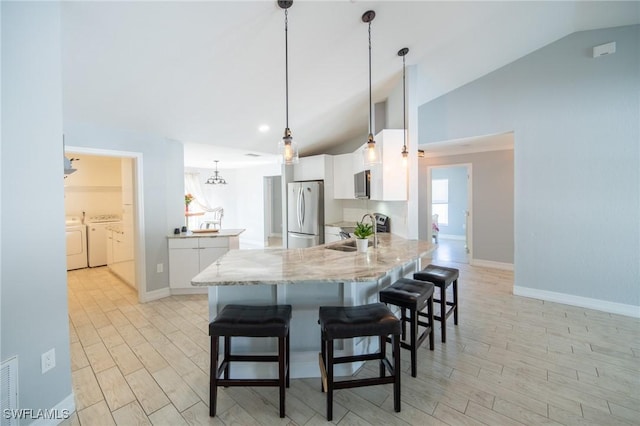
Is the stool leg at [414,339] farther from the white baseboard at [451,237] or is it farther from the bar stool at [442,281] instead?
the white baseboard at [451,237]

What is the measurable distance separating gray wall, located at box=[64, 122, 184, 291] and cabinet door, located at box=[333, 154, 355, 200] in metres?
2.79

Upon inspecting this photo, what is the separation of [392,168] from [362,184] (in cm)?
94

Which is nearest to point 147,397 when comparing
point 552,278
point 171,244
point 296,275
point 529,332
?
point 296,275

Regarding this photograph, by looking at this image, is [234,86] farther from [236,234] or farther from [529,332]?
[529,332]

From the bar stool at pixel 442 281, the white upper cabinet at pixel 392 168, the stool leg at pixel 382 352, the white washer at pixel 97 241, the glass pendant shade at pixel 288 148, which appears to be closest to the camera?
the stool leg at pixel 382 352

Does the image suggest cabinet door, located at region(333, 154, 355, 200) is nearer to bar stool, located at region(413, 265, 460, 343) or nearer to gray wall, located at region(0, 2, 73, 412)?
bar stool, located at region(413, 265, 460, 343)

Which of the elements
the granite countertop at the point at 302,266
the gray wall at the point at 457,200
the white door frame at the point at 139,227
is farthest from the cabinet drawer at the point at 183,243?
the gray wall at the point at 457,200

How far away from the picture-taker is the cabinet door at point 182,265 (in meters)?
4.09

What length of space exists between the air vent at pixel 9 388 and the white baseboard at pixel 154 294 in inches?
96.5

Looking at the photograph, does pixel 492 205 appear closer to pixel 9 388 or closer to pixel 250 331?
pixel 250 331

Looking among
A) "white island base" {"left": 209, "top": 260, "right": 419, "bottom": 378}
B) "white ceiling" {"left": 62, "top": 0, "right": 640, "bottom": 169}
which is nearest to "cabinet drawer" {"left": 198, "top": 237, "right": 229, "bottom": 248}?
"white ceiling" {"left": 62, "top": 0, "right": 640, "bottom": 169}

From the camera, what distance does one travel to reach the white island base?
216 cm

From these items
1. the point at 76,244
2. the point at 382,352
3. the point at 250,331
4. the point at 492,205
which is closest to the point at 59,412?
the point at 250,331

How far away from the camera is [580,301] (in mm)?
3598
